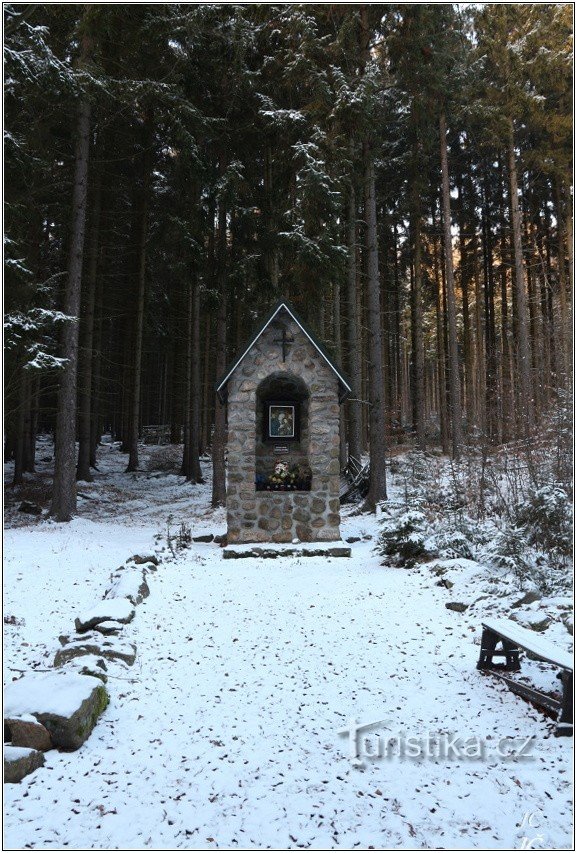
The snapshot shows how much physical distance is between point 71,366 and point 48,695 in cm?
994

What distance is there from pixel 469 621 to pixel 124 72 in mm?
15724

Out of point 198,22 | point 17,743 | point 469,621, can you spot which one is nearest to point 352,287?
point 198,22

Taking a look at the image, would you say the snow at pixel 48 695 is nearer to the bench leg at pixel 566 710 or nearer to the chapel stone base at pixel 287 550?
the bench leg at pixel 566 710

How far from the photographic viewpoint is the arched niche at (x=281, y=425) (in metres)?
12.3

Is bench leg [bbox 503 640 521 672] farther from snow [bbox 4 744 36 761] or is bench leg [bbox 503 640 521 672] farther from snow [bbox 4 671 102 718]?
snow [bbox 4 744 36 761]

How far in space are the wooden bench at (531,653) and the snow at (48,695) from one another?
3491 millimetres

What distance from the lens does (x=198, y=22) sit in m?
13.0

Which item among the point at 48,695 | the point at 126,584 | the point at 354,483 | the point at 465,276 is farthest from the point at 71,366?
the point at 465,276

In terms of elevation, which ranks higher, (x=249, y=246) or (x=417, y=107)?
(x=417, y=107)

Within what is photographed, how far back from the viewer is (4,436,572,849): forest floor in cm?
297

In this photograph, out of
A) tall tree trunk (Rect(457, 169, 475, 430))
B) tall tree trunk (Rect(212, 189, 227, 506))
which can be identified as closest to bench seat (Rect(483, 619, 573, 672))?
Result: tall tree trunk (Rect(212, 189, 227, 506))

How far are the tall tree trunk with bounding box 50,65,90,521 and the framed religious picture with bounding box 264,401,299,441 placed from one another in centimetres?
478

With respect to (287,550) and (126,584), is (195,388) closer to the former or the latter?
(287,550)

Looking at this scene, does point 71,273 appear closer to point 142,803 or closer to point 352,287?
Answer: point 352,287
